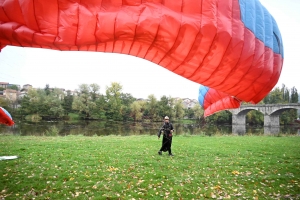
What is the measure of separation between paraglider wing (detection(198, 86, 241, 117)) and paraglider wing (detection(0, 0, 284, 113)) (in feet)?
2.97

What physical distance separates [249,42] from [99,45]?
215 centimetres

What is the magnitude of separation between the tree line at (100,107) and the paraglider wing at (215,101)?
3814 cm

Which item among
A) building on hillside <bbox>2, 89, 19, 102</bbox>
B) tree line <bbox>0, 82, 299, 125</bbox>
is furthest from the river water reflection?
building on hillside <bbox>2, 89, 19, 102</bbox>

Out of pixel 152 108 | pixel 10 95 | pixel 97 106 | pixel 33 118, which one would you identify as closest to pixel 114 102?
pixel 97 106

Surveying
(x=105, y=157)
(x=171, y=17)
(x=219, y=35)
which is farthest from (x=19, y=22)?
(x=105, y=157)

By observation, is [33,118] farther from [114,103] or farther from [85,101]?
[114,103]

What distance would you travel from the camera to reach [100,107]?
1793 inches

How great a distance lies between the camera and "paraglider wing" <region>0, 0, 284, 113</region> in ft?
7.05

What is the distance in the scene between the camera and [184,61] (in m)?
2.98

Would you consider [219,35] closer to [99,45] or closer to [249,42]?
[249,42]

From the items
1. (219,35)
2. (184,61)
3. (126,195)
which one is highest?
(219,35)

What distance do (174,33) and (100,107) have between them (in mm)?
44496

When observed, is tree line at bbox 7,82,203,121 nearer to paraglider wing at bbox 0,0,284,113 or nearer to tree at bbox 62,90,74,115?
tree at bbox 62,90,74,115

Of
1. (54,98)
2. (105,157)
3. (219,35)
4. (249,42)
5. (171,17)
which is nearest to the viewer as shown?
(171,17)
